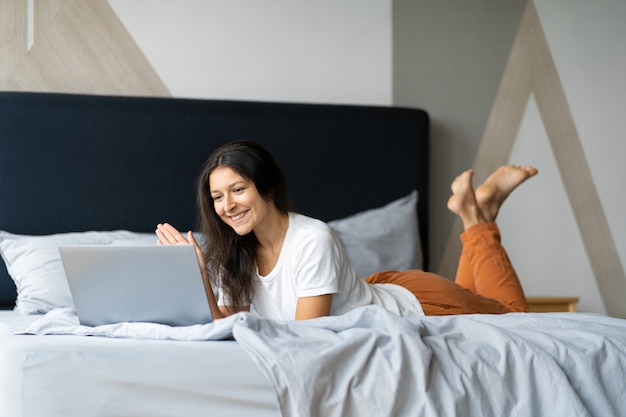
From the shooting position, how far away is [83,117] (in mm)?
3730

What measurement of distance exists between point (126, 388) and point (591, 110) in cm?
356

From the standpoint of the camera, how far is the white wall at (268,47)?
405 cm

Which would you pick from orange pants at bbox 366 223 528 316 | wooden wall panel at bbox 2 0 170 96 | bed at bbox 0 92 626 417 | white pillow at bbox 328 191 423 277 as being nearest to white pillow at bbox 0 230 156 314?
bed at bbox 0 92 626 417

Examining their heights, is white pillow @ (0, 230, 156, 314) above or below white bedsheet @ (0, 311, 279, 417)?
above

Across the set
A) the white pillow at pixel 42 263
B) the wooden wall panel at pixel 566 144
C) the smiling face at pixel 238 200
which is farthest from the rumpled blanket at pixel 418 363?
the wooden wall panel at pixel 566 144

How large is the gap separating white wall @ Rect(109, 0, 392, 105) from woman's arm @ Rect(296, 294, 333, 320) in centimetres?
188

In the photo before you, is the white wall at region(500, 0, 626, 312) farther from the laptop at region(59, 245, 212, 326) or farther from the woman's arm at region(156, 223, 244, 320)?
the laptop at region(59, 245, 212, 326)

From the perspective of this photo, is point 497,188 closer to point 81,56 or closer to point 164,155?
point 164,155

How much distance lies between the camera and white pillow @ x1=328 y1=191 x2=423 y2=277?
3.79 metres

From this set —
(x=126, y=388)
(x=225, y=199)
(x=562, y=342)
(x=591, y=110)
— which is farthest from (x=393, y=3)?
(x=126, y=388)

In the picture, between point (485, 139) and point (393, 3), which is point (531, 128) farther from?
point (393, 3)

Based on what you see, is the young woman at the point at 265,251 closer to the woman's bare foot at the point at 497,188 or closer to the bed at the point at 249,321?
the bed at the point at 249,321

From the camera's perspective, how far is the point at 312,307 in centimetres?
246

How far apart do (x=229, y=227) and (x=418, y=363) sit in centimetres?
101
